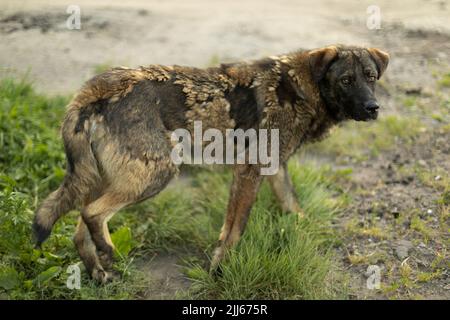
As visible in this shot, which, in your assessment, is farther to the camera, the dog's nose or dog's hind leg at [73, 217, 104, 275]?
the dog's nose

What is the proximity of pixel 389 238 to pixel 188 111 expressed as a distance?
2.33 m

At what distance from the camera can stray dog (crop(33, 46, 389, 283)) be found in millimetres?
4602

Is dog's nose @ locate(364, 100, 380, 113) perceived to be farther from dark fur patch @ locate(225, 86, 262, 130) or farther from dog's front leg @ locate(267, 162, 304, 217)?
dog's front leg @ locate(267, 162, 304, 217)

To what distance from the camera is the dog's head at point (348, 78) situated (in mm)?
5145

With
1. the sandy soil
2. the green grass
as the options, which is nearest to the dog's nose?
the green grass

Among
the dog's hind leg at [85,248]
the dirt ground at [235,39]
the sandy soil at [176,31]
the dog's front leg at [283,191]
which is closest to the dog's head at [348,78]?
the dog's front leg at [283,191]

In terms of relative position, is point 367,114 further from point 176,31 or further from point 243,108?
point 176,31

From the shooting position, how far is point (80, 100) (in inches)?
183

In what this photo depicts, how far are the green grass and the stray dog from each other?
0.73ft

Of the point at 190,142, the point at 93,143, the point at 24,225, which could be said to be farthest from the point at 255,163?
the point at 24,225

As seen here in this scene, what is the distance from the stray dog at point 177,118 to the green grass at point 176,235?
0.73ft

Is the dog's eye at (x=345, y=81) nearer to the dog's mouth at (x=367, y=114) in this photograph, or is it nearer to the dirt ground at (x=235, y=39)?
the dog's mouth at (x=367, y=114)

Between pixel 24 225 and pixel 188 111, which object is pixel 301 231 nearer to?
pixel 188 111
